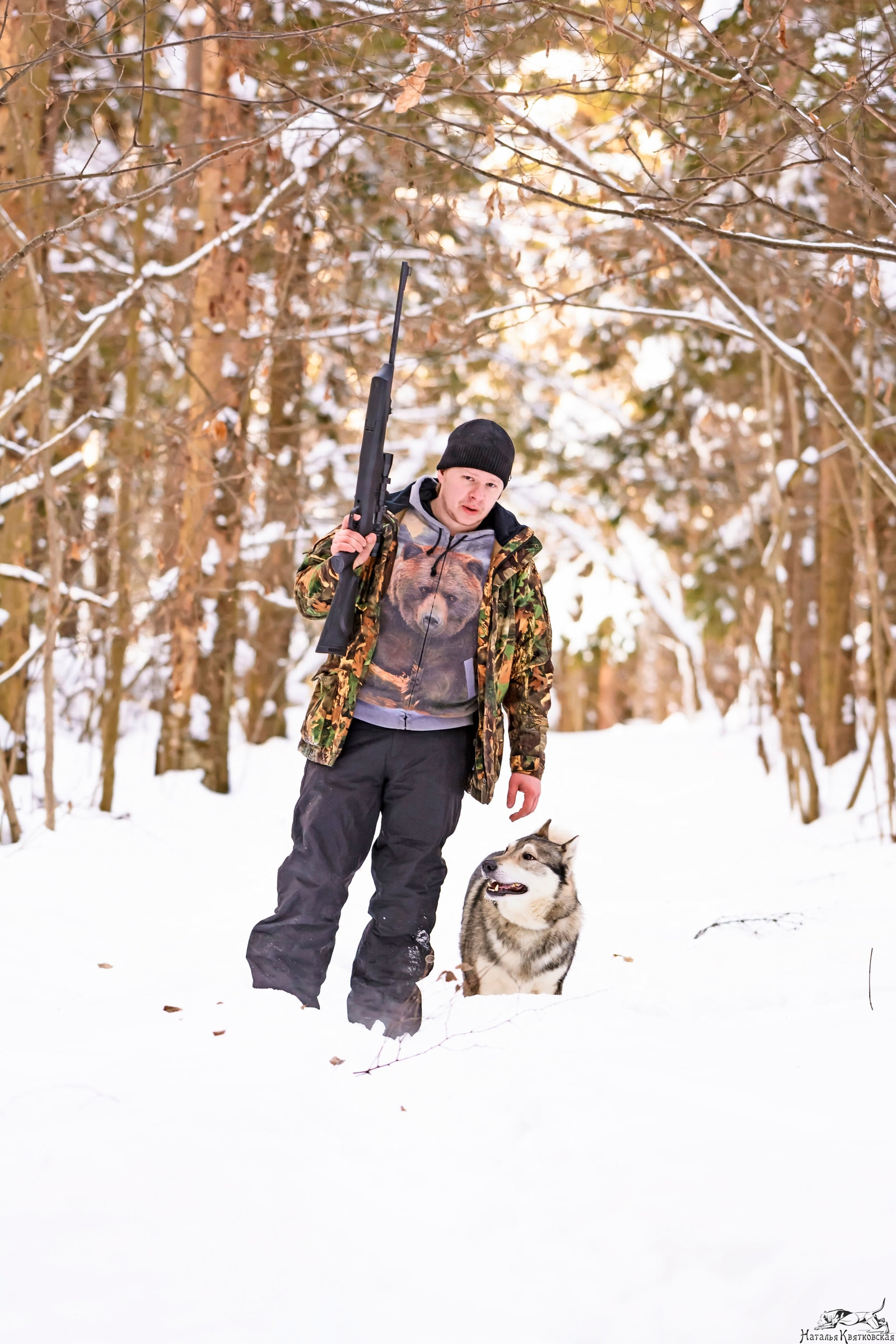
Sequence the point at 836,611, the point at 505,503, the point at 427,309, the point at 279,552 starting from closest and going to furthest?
the point at 427,309
the point at 836,611
the point at 279,552
the point at 505,503

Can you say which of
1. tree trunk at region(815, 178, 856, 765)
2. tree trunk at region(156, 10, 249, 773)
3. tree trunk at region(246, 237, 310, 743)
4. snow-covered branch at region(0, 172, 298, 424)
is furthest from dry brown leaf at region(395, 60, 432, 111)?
tree trunk at region(815, 178, 856, 765)

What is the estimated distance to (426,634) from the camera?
3.54 metres

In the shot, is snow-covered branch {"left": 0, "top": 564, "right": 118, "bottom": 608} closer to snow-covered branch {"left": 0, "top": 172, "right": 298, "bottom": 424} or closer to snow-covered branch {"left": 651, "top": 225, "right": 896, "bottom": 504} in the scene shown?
snow-covered branch {"left": 0, "top": 172, "right": 298, "bottom": 424}

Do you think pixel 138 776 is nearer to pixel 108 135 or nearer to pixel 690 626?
pixel 108 135

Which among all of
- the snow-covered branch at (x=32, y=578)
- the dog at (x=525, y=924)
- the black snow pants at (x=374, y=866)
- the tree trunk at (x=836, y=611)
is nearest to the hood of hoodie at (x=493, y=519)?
the black snow pants at (x=374, y=866)

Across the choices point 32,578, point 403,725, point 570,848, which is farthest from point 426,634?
point 32,578

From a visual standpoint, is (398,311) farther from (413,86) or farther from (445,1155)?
(445,1155)

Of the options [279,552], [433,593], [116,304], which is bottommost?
[433,593]

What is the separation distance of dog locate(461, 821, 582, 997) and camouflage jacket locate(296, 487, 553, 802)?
0.65 metres

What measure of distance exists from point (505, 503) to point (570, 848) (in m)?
10.7

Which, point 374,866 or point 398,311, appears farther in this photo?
point 374,866

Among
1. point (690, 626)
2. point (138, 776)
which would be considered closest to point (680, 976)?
point (138, 776)

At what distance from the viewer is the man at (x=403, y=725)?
11.4 ft

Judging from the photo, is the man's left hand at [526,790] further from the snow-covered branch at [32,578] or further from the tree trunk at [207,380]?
the tree trunk at [207,380]
